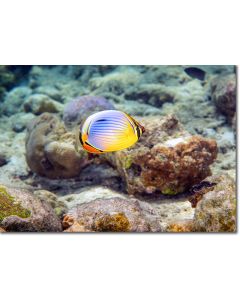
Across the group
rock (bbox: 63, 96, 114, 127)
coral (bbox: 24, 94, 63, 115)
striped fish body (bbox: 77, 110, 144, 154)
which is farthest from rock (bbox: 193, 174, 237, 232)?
coral (bbox: 24, 94, 63, 115)

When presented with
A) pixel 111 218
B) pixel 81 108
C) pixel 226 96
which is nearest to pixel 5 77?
pixel 81 108

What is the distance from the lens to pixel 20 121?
21.7ft

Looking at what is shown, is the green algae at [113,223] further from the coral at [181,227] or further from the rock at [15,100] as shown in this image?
the rock at [15,100]

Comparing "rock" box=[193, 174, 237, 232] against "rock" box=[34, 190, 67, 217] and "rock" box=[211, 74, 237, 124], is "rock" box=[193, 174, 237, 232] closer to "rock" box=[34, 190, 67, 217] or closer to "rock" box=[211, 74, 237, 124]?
"rock" box=[34, 190, 67, 217]

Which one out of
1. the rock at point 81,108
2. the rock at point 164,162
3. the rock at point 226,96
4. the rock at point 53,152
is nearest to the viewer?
the rock at point 164,162

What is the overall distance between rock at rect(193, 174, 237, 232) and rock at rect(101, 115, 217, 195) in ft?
2.30

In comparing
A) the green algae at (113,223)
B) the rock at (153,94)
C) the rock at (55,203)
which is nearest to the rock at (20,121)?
the rock at (153,94)

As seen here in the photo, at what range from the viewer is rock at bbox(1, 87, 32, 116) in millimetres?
7434

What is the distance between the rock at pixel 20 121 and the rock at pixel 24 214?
3.63 meters

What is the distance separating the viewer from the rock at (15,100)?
24.4 ft

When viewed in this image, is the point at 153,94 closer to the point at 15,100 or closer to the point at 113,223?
the point at 15,100

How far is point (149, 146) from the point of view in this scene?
144 inches

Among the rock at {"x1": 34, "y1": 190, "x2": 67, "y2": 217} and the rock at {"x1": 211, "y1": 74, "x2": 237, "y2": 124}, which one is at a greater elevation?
the rock at {"x1": 211, "y1": 74, "x2": 237, "y2": 124}
